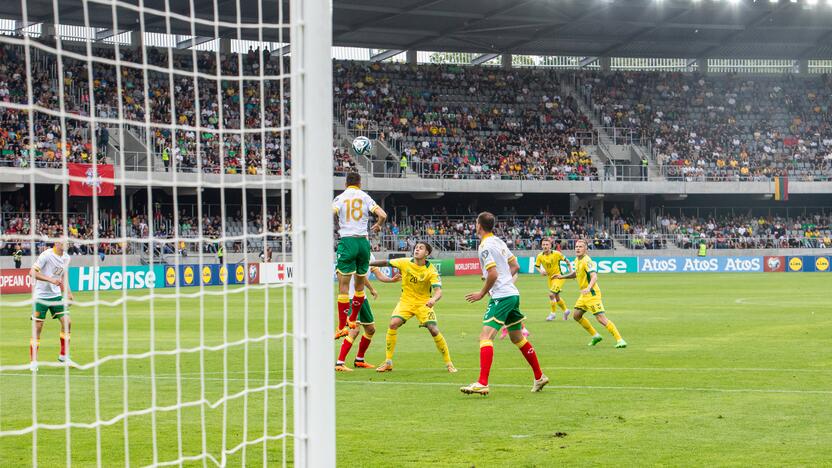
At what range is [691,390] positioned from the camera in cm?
1335

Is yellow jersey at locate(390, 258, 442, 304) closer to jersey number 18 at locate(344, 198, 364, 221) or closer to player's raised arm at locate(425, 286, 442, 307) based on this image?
player's raised arm at locate(425, 286, 442, 307)

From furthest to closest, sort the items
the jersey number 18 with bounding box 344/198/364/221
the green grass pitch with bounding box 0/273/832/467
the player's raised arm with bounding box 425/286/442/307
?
the jersey number 18 with bounding box 344/198/364/221
the player's raised arm with bounding box 425/286/442/307
the green grass pitch with bounding box 0/273/832/467

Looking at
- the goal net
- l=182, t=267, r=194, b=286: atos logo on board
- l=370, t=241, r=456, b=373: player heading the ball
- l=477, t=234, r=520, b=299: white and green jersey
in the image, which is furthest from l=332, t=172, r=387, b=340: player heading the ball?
l=182, t=267, r=194, b=286: atos logo on board

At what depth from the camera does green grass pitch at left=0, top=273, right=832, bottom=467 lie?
9.39 metres

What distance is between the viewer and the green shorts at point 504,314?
12.9 metres

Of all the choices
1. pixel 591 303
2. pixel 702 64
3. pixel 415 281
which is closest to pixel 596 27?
pixel 702 64

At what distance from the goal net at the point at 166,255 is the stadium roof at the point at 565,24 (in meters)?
2.62

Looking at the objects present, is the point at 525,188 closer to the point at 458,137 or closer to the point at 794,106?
the point at 458,137

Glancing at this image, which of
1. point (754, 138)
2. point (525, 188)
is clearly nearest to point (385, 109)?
point (525, 188)

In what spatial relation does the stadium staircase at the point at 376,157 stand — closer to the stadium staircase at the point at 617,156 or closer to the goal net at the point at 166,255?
the goal net at the point at 166,255

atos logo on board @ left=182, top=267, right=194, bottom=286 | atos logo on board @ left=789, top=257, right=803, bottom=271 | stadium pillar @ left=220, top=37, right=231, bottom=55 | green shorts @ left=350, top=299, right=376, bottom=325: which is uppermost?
stadium pillar @ left=220, top=37, right=231, bottom=55

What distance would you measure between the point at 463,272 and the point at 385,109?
12.5 meters

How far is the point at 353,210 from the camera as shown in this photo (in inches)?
588

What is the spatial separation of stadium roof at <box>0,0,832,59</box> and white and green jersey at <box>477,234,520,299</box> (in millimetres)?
39411
